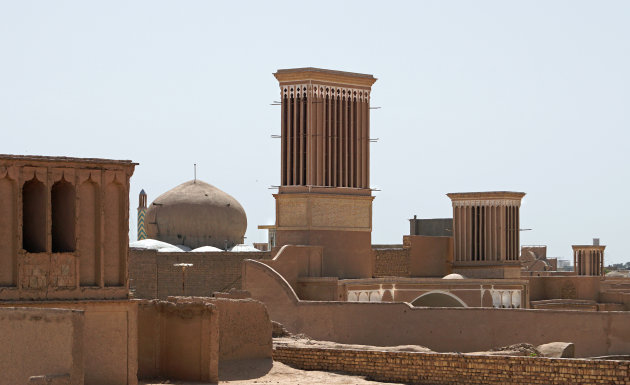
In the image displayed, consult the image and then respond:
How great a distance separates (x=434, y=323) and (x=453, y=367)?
5507mm

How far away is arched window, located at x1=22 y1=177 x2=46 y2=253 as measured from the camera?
18.4 m

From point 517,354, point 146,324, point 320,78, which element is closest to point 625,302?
point 320,78

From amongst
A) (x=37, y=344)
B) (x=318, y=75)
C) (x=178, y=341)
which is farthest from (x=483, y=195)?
(x=37, y=344)

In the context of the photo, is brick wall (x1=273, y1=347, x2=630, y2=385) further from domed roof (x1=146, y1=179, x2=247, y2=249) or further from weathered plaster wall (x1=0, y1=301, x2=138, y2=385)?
domed roof (x1=146, y1=179, x2=247, y2=249)

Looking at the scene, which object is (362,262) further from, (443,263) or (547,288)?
(547,288)

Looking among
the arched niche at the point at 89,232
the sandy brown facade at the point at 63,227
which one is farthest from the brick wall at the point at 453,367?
the arched niche at the point at 89,232

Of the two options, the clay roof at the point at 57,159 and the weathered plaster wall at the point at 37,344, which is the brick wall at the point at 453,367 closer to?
the clay roof at the point at 57,159

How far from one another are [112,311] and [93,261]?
873 mm

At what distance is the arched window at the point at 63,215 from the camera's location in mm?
18547

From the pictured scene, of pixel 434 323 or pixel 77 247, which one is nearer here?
pixel 77 247

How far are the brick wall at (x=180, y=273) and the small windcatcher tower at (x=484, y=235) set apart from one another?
24.5 ft

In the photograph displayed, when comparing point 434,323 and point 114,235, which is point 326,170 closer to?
point 434,323

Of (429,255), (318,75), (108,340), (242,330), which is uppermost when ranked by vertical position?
(318,75)

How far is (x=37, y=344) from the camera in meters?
15.2
